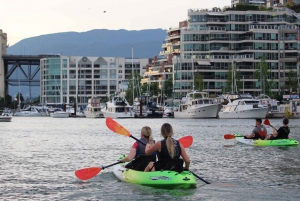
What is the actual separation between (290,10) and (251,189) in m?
154

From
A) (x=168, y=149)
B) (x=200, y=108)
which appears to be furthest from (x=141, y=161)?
(x=200, y=108)

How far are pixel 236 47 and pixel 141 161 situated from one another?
14395cm

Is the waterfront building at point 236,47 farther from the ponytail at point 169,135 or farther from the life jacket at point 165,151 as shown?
the ponytail at point 169,135

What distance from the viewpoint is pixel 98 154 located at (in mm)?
43031

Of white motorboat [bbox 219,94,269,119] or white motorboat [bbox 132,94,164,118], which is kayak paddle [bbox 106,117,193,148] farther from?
white motorboat [bbox 132,94,164,118]

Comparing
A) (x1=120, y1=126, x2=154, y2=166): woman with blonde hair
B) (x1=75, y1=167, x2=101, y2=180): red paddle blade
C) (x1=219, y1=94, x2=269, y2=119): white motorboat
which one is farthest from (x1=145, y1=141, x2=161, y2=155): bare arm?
(x1=219, y1=94, x2=269, y2=119): white motorboat

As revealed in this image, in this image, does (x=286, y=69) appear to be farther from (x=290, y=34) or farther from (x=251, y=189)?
(x=251, y=189)

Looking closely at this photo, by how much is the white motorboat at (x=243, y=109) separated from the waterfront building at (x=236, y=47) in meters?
40.2

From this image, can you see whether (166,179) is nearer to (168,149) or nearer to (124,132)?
(168,149)

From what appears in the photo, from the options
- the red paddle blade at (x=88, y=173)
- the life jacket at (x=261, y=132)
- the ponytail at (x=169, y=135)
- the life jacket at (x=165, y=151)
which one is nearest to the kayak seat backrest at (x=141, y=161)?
the life jacket at (x=165, y=151)

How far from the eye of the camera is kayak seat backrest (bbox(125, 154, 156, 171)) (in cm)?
2584

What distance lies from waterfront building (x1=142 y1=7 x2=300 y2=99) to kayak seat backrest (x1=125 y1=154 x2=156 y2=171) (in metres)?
133

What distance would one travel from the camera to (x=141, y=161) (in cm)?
2628

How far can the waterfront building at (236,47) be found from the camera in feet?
535
